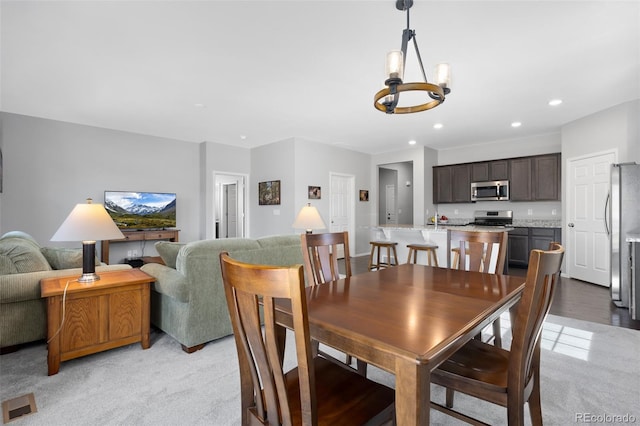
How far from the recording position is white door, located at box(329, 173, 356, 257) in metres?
6.82

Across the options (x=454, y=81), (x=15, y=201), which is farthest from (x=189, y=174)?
(x=454, y=81)

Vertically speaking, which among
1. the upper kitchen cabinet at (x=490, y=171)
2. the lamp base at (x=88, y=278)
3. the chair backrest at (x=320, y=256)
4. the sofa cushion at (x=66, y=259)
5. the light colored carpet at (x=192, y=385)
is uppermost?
the upper kitchen cabinet at (x=490, y=171)

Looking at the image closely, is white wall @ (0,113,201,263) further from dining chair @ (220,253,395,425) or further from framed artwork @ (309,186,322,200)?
dining chair @ (220,253,395,425)

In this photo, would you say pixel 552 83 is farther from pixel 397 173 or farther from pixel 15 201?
pixel 15 201

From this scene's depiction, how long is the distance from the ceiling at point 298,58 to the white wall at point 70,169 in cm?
35

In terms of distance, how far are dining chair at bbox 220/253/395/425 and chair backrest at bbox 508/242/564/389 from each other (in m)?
0.49

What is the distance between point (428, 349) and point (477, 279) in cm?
110

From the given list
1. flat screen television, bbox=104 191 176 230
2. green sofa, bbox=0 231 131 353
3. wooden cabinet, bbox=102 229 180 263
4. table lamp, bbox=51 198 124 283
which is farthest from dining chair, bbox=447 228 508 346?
flat screen television, bbox=104 191 176 230

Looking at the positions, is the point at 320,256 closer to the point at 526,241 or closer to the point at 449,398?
the point at 449,398

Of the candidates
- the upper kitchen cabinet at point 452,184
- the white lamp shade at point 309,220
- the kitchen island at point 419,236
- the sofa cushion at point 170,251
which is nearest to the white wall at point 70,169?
the sofa cushion at point 170,251

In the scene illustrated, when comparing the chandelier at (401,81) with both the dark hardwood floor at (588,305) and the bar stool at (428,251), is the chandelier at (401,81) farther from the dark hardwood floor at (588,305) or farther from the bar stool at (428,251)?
the dark hardwood floor at (588,305)

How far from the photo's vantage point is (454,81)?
3410mm

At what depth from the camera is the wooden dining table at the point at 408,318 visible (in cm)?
83

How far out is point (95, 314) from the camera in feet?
7.48
